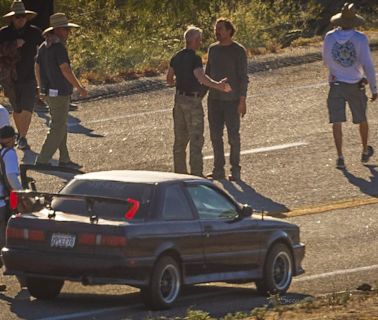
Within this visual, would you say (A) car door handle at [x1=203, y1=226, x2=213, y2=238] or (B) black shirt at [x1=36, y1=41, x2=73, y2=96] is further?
(B) black shirt at [x1=36, y1=41, x2=73, y2=96]

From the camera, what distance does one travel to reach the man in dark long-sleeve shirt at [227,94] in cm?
1964

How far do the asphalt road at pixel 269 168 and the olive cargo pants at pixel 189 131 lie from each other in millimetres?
635

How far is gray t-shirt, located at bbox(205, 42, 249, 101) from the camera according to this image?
19.7 m

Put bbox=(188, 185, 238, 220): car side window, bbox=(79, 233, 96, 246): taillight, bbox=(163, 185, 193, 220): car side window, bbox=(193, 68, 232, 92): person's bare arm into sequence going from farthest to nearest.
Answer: bbox=(193, 68, 232, 92): person's bare arm → bbox=(188, 185, 238, 220): car side window → bbox=(163, 185, 193, 220): car side window → bbox=(79, 233, 96, 246): taillight

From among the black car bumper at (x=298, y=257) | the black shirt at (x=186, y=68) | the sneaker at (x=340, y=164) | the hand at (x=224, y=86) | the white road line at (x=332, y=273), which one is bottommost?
the white road line at (x=332, y=273)

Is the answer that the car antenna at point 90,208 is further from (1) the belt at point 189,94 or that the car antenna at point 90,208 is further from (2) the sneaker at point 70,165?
(2) the sneaker at point 70,165

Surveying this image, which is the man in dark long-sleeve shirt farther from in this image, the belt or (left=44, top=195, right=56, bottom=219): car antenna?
(left=44, top=195, right=56, bottom=219): car antenna

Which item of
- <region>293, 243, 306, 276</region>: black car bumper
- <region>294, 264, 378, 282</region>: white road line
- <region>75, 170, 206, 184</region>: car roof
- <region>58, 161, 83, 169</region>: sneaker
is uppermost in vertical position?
<region>58, 161, 83, 169</region>: sneaker

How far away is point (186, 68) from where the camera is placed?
1916 centimetres

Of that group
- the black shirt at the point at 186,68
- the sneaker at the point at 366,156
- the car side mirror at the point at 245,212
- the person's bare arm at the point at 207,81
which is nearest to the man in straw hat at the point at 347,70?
the sneaker at the point at 366,156

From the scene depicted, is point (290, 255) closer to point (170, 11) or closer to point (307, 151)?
→ point (307, 151)

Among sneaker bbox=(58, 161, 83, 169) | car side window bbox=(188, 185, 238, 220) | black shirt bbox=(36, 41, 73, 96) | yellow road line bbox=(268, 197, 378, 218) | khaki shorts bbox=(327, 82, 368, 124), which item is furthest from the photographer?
khaki shorts bbox=(327, 82, 368, 124)

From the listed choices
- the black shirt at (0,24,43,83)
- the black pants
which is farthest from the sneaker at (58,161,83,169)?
the black pants

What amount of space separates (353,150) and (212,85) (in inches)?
149
